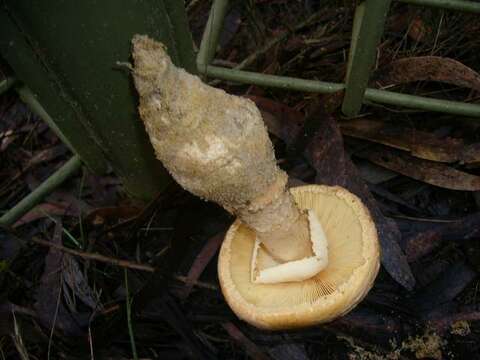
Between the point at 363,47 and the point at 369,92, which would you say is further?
the point at 369,92

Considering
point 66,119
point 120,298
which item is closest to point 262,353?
point 120,298

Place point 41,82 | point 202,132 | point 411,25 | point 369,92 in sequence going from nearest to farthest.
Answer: point 202,132
point 41,82
point 369,92
point 411,25

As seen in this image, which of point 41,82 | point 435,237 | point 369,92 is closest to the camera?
point 41,82

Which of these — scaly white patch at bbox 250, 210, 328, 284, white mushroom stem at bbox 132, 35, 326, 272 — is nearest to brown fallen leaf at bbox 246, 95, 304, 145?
scaly white patch at bbox 250, 210, 328, 284

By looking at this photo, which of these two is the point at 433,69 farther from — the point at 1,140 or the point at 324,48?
the point at 1,140

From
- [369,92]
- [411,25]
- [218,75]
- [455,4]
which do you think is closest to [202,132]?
[218,75]

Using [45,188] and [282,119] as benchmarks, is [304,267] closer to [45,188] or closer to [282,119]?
[282,119]

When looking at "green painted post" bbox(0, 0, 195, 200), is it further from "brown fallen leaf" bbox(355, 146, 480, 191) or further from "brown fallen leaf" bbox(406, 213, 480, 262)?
"brown fallen leaf" bbox(406, 213, 480, 262)
